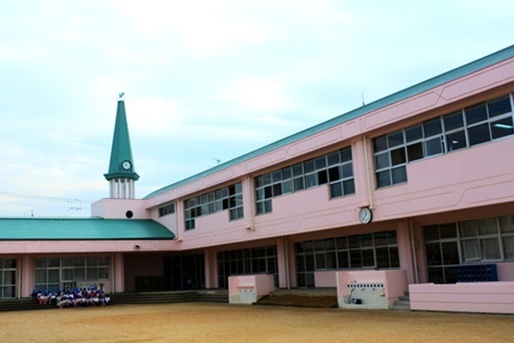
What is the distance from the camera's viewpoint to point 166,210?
1214 inches

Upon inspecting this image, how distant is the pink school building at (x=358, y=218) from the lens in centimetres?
1348

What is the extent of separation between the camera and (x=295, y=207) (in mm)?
19672

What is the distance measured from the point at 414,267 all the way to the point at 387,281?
1192 millimetres

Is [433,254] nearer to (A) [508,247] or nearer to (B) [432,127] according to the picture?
(A) [508,247]

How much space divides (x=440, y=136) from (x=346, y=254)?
6177mm

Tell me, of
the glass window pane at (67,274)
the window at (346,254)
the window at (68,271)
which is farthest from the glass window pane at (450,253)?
the glass window pane at (67,274)

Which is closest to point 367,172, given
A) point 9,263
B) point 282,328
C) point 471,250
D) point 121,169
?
point 471,250

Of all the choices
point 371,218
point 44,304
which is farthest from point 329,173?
point 44,304

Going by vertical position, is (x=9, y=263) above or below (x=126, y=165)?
below

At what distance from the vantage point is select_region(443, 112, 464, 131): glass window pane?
1414 centimetres

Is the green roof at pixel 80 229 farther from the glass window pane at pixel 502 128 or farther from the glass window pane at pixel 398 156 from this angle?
the glass window pane at pixel 502 128

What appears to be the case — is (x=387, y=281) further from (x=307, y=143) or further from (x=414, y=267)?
(x=307, y=143)

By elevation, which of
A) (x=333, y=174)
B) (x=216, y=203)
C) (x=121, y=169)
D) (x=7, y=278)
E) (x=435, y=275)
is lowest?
(x=435, y=275)

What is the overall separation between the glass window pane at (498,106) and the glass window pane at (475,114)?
0.61 feet
